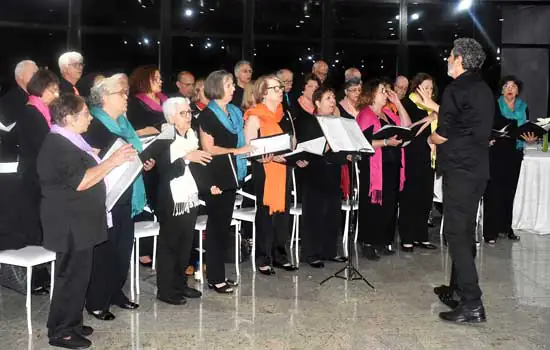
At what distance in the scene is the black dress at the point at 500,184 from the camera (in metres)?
6.29

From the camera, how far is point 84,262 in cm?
339

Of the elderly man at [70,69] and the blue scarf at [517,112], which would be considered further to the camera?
the blue scarf at [517,112]

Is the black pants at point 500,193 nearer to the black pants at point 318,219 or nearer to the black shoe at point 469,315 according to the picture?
the black pants at point 318,219

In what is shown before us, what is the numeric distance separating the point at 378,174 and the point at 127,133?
243cm

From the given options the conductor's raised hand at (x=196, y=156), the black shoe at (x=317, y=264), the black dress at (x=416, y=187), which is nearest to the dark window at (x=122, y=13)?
the black dress at (x=416, y=187)

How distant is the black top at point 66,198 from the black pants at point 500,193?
430cm

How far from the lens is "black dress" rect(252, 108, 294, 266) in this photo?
16.1ft

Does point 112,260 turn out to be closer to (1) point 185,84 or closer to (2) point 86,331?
(2) point 86,331

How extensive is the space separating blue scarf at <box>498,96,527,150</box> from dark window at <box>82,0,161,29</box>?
467 cm

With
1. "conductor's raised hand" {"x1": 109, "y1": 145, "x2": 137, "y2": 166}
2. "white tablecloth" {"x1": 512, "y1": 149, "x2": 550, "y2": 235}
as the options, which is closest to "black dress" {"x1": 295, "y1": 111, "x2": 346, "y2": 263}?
"conductor's raised hand" {"x1": 109, "y1": 145, "x2": 137, "y2": 166}

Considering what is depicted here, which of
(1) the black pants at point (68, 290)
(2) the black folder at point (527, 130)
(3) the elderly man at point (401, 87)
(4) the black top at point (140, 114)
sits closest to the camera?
(1) the black pants at point (68, 290)

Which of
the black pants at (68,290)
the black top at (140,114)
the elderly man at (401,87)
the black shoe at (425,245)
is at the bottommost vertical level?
the black shoe at (425,245)

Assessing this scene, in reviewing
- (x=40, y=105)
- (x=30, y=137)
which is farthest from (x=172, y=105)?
(x=30, y=137)

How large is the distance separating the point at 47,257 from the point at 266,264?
1.91 m
